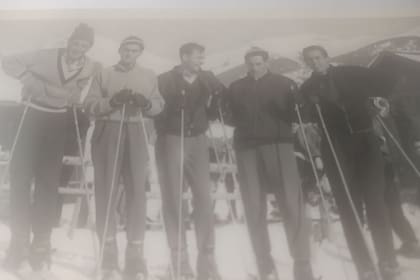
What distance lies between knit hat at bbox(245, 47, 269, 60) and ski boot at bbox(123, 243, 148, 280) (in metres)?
0.80

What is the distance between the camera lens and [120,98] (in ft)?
4.94

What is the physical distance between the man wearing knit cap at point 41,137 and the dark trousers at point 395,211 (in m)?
1.11

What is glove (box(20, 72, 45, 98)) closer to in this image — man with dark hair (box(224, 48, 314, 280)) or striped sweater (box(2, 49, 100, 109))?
striped sweater (box(2, 49, 100, 109))

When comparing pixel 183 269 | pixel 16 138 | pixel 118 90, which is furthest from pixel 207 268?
pixel 16 138

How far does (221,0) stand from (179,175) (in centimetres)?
76

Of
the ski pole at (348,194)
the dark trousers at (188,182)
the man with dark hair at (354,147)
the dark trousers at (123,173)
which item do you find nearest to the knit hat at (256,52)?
the man with dark hair at (354,147)

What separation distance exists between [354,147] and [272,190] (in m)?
0.33

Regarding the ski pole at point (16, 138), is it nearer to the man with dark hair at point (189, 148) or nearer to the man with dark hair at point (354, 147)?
the man with dark hair at point (189, 148)

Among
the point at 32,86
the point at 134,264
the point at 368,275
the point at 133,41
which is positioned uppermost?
the point at 133,41

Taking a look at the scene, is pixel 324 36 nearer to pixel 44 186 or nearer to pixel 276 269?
pixel 276 269

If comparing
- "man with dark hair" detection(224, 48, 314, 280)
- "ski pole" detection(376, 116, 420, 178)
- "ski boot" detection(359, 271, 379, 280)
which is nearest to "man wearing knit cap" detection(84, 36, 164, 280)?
"man with dark hair" detection(224, 48, 314, 280)

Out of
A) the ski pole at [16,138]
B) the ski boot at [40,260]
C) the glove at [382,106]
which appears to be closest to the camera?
the ski boot at [40,260]

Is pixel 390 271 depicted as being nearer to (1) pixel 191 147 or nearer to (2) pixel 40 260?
(1) pixel 191 147

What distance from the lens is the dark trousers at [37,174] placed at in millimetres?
1420
